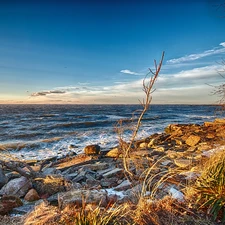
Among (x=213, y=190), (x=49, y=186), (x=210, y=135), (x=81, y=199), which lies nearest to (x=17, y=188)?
(x=49, y=186)

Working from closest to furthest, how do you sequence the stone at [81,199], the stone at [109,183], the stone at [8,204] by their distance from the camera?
the stone at [81,199], the stone at [8,204], the stone at [109,183]

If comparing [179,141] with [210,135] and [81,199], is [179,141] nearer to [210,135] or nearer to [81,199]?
[210,135]

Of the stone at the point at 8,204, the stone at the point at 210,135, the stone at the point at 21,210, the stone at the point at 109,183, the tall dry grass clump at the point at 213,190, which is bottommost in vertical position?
the stone at the point at 109,183

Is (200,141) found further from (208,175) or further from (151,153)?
(208,175)

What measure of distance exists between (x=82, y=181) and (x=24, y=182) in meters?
2.13

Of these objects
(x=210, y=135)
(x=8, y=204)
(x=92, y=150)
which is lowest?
(x=92, y=150)

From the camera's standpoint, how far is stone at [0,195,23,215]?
4449 millimetres

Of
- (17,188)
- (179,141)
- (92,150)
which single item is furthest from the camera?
(179,141)

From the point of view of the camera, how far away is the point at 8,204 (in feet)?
15.1

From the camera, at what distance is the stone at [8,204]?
4449mm

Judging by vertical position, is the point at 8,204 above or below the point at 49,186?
above

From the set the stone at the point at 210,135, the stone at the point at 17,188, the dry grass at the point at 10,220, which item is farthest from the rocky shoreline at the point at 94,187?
the stone at the point at 210,135

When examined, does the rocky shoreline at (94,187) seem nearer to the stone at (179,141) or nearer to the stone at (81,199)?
the stone at (81,199)

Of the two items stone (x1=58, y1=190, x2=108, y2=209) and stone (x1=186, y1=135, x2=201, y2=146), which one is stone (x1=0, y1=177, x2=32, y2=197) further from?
stone (x1=186, y1=135, x2=201, y2=146)
